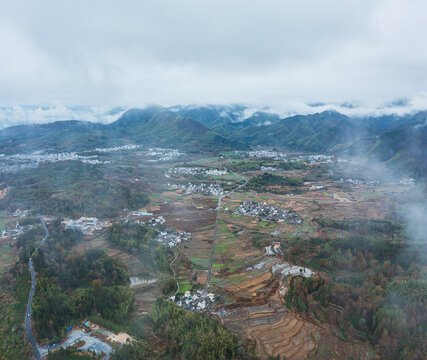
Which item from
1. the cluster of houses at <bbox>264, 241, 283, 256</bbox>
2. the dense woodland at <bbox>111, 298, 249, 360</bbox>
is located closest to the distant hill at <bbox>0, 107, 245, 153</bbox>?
the cluster of houses at <bbox>264, 241, 283, 256</bbox>

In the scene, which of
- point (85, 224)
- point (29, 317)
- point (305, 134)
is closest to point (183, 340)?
point (29, 317)

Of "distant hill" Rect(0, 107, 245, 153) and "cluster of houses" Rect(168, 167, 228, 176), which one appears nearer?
"cluster of houses" Rect(168, 167, 228, 176)

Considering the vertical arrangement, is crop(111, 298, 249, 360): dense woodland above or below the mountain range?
below

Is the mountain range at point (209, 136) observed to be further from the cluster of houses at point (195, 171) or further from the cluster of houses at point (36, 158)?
the cluster of houses at point (195, 171)

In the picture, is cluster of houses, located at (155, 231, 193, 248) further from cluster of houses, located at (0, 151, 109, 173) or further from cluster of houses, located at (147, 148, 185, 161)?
cluster of houses, located at (147, 148, 185, 161)

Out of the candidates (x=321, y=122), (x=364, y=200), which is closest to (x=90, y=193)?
(x=364, y=200)

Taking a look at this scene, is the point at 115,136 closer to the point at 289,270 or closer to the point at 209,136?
the point at 209,136
